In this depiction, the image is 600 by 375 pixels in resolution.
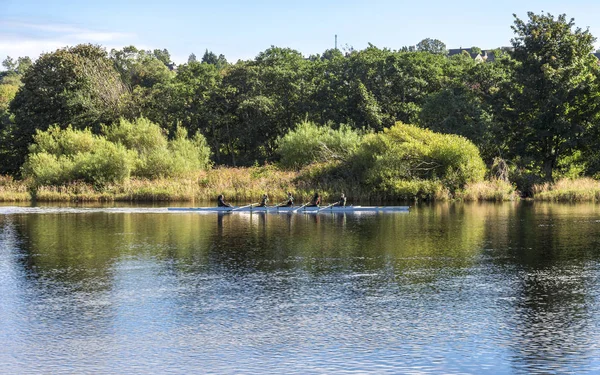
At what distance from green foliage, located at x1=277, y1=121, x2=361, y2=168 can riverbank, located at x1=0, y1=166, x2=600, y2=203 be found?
3.57 m

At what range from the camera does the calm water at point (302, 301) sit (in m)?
15.4

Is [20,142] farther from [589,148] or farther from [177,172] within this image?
[589,148]

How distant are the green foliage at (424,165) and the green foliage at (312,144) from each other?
6.27m

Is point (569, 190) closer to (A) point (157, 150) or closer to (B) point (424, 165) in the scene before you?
(B) point (424, 165)

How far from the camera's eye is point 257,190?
59.7m

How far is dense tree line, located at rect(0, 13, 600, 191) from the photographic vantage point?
6000cm

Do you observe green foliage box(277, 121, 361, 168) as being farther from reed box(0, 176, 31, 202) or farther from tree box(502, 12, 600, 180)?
reed box(0, 176, 31, 202)

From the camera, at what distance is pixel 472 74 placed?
68.8 metres

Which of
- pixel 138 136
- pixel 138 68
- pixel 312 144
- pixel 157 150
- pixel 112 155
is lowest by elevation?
pixel 112 155

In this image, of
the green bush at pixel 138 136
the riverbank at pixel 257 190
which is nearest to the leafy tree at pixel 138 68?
the green bush at pixel 138 136

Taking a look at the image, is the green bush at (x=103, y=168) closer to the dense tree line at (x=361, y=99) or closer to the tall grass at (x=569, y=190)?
the dense tree line at (x=361, y=99)

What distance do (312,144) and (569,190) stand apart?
2265 cm

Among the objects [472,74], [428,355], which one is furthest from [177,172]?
[428,355]

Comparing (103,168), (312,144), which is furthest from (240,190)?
(103,168)
